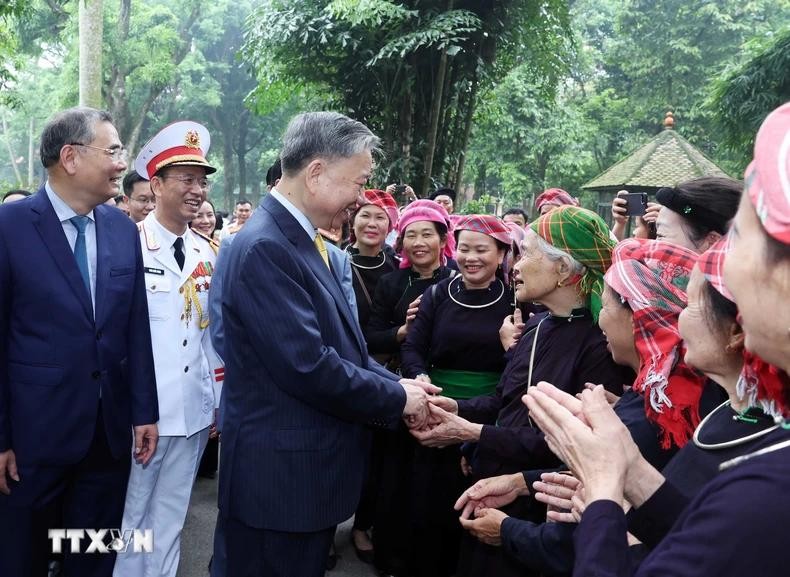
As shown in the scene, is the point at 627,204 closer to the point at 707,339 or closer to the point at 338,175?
the point at 338,175

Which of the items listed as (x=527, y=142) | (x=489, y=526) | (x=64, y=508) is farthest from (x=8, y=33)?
(x=527, y=142)

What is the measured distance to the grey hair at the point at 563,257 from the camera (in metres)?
2.48

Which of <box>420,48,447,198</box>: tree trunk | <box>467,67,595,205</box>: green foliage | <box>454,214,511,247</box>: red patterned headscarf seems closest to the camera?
<box>454,214,511,247</box>: red patterned headscarf

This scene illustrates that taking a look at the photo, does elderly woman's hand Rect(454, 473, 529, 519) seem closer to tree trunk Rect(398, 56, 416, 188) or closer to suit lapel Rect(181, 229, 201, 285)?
suit lapel Rect(181, 229, 201, 285)

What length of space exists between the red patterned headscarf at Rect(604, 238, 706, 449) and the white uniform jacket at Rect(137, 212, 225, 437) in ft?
6.64

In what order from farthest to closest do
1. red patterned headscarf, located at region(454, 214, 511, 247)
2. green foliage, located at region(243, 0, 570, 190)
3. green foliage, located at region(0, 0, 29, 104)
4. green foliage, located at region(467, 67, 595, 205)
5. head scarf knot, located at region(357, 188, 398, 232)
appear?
green foliage, located at region(467, 67, 595, 205) → green foliage, located at region(243, 0, 570, 190) → green foliage, located at region(0, 0, 29, 104) → head scarf knot, located at region(357, 188, 398, 232) → red patterned headscarf, located at region(454, 214, 511, 247)

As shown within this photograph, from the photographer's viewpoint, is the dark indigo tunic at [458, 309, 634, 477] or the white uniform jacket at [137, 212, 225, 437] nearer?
the dark indigo tunic at [458, 309, 634, 477]

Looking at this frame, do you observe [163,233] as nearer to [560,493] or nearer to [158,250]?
[158,250]

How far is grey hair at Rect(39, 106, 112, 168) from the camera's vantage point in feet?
8.29

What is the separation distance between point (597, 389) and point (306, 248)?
1.16m

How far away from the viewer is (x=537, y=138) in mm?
20359

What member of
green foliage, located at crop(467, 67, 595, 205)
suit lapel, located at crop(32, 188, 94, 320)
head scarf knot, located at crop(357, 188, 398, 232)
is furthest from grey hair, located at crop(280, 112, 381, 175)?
green foliage, located at crop(467, 67, 595, 205)

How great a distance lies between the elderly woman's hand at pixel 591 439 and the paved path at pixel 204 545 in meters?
2.60
